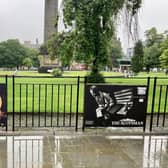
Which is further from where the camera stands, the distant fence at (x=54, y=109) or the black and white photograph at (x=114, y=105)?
the distant fence at (x=54, y=109)

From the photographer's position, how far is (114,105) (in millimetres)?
6746

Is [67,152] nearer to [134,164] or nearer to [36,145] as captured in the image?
[36,145]

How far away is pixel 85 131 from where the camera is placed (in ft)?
22.3

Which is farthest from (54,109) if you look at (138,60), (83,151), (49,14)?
(138,60)

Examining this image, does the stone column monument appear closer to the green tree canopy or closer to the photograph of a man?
the green tree canopy

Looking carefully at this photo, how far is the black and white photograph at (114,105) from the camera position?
662 cm

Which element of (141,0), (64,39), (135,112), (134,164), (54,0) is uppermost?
(54,0)

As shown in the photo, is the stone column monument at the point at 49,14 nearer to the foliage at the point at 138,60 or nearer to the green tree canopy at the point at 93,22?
the foliage at the point at 138,60

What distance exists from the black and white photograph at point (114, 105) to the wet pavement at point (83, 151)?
42cm

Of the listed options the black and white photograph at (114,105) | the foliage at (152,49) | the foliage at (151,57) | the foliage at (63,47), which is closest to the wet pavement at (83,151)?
the black and white photograph at (114,105)

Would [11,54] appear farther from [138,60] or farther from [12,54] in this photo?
[138,60]

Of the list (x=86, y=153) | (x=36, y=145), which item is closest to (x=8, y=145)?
(x=36, y=145)

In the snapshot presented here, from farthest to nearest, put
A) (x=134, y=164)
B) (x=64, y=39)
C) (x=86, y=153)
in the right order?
(x=64, y=39) → (x=86, y=153) → (x=134, y=164)

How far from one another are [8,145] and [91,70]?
35.5ft
